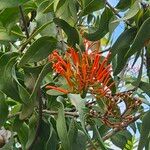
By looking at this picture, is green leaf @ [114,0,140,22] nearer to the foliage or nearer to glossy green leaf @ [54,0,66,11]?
the foliage

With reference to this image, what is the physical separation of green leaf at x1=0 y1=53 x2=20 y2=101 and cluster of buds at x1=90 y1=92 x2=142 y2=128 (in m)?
0.21

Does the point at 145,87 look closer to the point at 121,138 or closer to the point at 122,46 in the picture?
the point at 122,46

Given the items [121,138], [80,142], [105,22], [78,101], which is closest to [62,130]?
[78,101]

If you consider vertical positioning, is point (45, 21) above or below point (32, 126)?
above

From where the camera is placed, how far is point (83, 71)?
1.05 metres

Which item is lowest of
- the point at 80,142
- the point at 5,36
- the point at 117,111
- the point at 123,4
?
the point at 80,142

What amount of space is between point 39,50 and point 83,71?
0.13 metres

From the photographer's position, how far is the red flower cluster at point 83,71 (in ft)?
3.46

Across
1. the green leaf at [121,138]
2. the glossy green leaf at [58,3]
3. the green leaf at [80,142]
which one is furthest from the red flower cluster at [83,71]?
the green leaf at [121,138]

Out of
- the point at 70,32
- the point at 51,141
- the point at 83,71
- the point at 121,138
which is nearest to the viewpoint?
the point at 83,71

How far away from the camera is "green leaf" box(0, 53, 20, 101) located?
119cm

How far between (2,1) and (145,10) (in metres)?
0.33

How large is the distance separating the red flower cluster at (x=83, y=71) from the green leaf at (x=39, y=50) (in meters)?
0.03

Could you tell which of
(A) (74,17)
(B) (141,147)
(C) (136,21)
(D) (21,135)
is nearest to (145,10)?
(C) (136,21)
